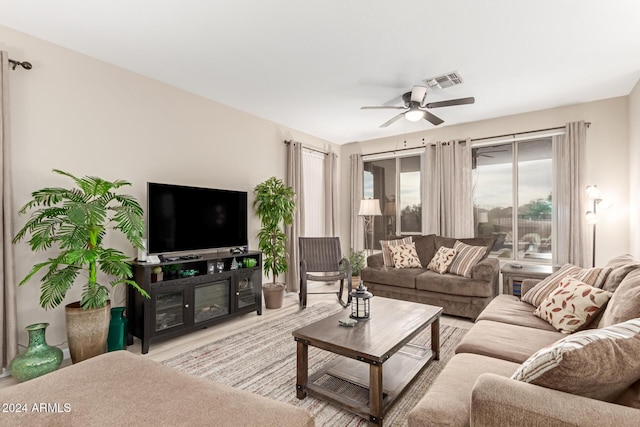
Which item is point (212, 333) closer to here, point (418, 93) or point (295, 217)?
point (295, 217)

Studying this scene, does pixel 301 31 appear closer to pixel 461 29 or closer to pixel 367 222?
pixel 461 29

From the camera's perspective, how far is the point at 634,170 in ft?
11.8

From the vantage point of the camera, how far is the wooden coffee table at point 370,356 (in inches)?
72.7

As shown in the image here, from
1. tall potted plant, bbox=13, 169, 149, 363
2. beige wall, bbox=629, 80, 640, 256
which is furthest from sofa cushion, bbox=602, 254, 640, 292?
tall potted plant, bbox=13, 169, 149, 363

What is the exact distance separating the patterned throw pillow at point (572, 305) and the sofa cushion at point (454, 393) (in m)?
0.80

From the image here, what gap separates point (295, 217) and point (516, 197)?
340 cm

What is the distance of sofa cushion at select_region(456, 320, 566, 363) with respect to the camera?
1.80 m

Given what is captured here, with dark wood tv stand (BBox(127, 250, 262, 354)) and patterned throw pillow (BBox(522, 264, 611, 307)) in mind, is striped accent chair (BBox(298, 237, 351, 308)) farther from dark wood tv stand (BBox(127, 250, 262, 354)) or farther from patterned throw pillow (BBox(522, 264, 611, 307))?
patterned throw pillow (BBox(522, 264, 611, 307))

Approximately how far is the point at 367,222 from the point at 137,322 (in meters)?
4.22

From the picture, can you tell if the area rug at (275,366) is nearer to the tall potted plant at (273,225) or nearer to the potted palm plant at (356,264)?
the tall potted plant at (273,225)

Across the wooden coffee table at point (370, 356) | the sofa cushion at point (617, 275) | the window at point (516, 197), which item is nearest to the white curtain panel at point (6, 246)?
the wooden coffee table at point (370, 356)

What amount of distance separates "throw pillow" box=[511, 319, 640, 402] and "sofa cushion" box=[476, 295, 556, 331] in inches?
49.5

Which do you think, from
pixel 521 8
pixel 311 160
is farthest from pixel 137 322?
pixel 521 8

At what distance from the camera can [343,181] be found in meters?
6.36
